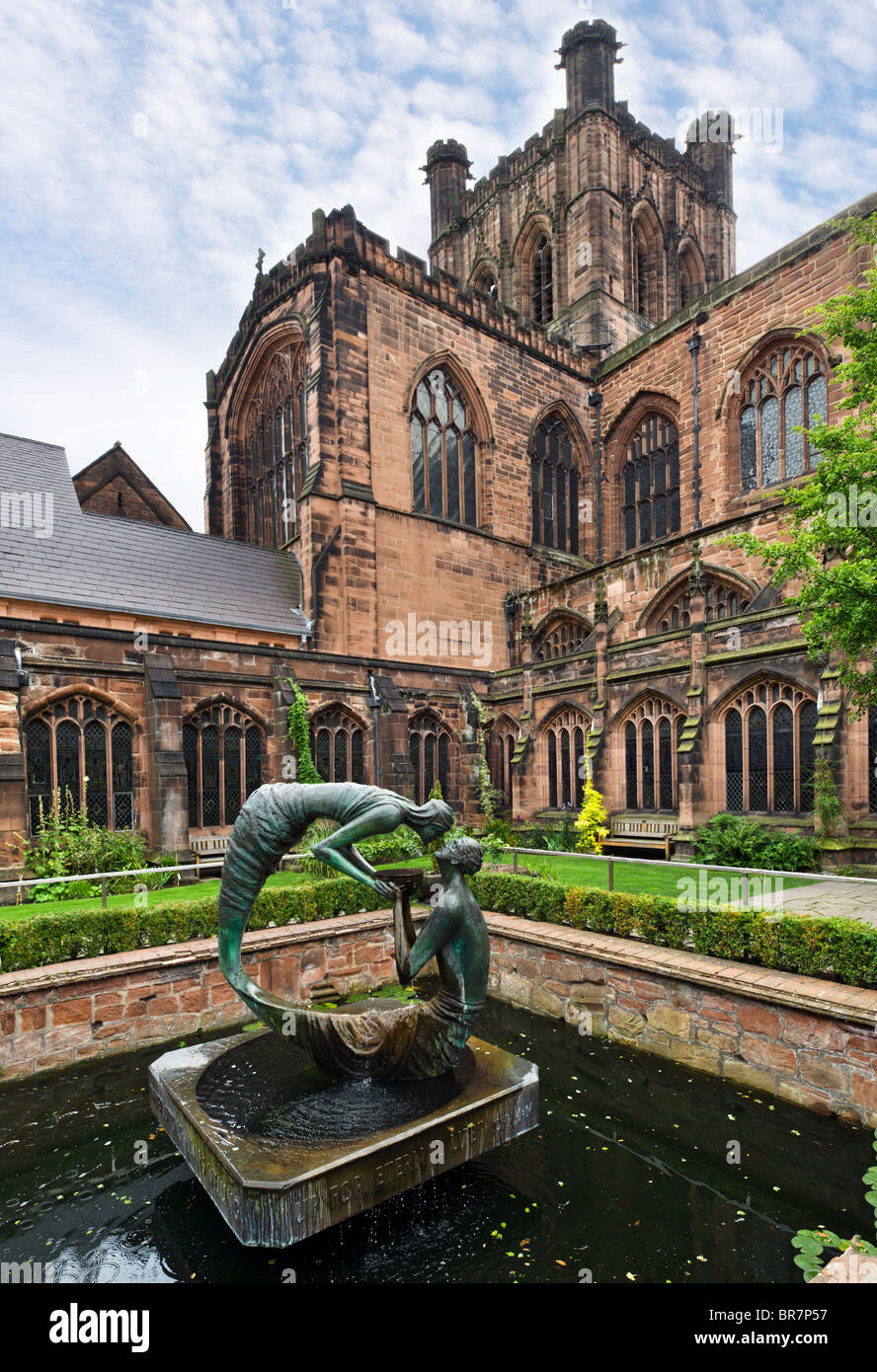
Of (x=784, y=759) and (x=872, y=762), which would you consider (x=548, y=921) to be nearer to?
(x=872, y=762)

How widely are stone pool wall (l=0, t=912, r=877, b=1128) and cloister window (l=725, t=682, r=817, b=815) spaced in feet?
23.7

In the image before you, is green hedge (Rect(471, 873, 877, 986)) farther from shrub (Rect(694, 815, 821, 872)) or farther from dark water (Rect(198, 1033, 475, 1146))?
shrub (Rect(694, 815, 821, 872))

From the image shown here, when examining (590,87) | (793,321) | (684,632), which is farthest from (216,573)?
(590,87)

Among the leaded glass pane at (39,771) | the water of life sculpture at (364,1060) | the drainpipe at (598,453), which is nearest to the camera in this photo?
the water of life sculpture at (364,1060)

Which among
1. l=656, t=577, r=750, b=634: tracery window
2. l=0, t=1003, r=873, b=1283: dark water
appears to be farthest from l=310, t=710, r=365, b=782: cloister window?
l=0, t=1003, r=873, b=1283: dark water

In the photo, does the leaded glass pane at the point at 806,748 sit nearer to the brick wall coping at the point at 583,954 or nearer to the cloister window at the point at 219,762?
the brick wall coping at the point at 583,954

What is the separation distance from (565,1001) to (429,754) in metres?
12.2

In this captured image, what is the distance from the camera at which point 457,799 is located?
2061cm

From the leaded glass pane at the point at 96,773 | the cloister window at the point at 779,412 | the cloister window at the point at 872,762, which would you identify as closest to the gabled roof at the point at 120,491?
the leaded glass pane at the point at 96,773

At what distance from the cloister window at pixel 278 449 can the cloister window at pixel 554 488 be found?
9830mm

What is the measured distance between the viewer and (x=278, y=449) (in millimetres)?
26422

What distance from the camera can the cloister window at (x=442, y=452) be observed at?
82.2ft

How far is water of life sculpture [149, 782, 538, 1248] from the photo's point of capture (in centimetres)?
430

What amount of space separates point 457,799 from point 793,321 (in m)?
18.3
